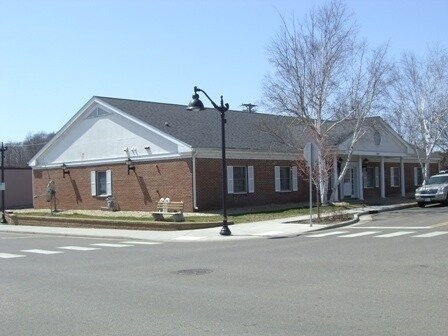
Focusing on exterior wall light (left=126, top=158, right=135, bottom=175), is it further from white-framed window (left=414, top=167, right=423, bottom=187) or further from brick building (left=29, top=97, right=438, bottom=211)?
white-framed window (left=414, top=167, right=423, bottom=187)

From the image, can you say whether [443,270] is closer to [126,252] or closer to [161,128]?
[126,252]

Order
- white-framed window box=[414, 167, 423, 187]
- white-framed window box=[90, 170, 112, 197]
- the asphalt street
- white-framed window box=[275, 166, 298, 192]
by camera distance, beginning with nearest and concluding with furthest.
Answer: the asphalt street < white-framed window box=[275, 166, 298, 192] < white-framed window box=[90, 170, 112, 197] < white-framed window box=[414, 167, 423, 187]

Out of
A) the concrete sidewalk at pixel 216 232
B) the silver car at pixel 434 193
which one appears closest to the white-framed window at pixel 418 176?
the silver car at pixel 434 193

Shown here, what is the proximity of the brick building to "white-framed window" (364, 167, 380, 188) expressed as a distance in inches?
53.7

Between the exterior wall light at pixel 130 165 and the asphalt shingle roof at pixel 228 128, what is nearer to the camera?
the asphalt shingle roof at pixel 228 128

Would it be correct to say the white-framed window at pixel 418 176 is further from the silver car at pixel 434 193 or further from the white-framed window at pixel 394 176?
the silver car at pixel 434 193

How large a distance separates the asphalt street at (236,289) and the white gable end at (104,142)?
43.9ft

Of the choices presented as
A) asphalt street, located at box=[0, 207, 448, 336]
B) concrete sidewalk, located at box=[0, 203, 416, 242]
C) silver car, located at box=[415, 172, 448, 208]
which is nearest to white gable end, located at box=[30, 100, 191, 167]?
concrete sidewalk, located at box=[0, 203, 416, 242]

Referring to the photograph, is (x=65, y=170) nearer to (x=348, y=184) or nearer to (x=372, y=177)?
(x=348, y=184)

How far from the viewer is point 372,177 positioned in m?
41.1

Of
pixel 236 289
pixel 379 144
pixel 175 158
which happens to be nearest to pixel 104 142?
pixel 175 158

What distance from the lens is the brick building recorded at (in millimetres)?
29094

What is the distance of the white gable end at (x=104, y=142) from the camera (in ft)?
98.3

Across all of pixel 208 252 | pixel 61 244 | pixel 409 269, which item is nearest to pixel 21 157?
pixel 61 244
